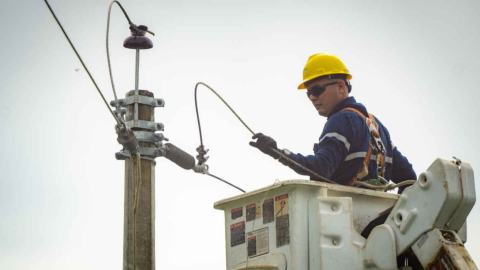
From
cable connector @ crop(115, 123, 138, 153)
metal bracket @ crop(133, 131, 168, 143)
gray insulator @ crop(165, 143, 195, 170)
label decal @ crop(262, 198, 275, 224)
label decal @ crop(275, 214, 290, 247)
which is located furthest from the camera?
gray insulator @ crop(165, 143, 195, 170)

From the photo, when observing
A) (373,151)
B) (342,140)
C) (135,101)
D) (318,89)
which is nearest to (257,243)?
(342,140)

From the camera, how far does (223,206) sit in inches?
236

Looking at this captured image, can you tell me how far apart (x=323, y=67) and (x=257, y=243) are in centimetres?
198

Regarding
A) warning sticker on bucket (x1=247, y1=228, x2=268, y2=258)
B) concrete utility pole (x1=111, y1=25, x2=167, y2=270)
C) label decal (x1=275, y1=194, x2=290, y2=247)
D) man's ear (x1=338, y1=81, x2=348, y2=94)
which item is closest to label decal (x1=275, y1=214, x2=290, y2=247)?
label decal (x1=275, y1=194, x2=290, y2=247)

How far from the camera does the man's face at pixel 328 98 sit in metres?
6.77

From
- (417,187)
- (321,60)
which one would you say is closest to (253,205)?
(417,187)

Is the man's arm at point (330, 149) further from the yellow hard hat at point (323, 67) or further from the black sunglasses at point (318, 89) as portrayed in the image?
the yellow hard hat at point (323, 67)

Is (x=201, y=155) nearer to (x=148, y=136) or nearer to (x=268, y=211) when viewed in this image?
(x=148, y=136)

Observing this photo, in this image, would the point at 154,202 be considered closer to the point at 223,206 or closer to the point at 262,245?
the point at 223,206

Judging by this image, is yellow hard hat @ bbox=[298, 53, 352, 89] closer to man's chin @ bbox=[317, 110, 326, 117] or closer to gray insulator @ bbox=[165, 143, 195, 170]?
man's chin @ bbox=[317, 110, 326, 117]

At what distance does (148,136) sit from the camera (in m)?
7.96

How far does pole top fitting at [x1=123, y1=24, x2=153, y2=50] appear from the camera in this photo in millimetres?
8273

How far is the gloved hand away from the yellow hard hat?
1059 mm

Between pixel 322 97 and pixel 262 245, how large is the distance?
1.75 meters
